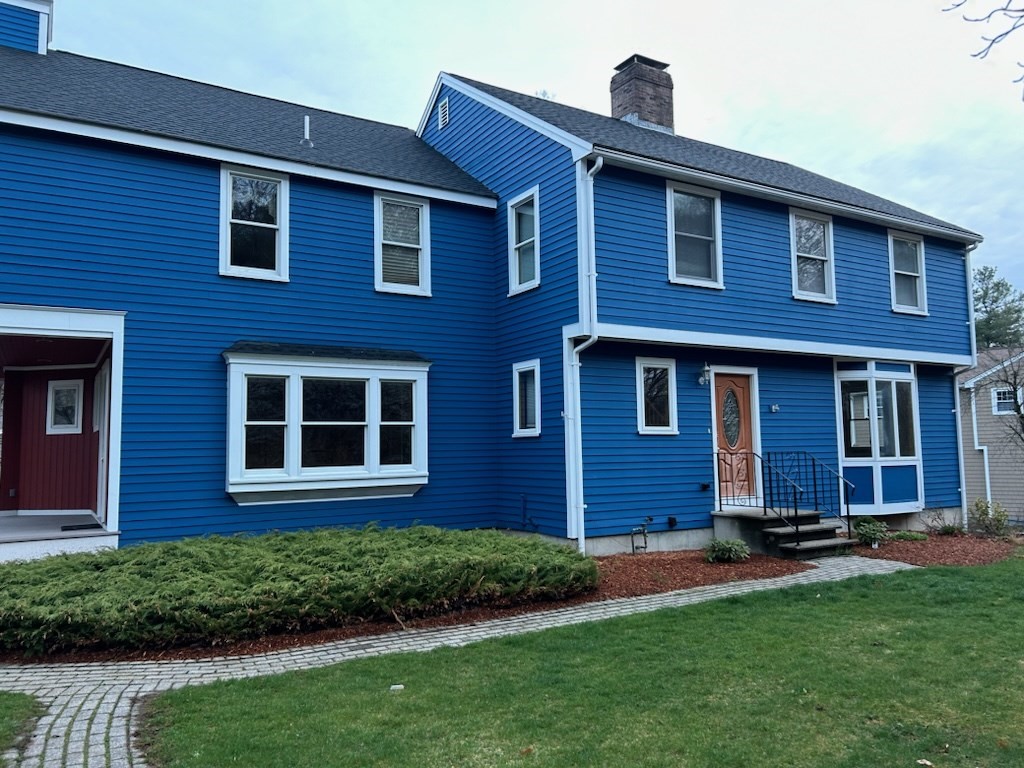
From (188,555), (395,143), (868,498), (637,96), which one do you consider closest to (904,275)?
(868,498)

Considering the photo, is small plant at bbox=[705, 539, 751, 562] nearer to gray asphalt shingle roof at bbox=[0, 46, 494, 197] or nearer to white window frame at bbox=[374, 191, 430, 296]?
white window frame at bbox=[374, 191, 430, 296]

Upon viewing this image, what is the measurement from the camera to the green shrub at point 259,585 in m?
6.35

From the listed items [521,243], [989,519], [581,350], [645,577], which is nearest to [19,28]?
[521,243]

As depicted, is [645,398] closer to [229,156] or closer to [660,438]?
[660,438]

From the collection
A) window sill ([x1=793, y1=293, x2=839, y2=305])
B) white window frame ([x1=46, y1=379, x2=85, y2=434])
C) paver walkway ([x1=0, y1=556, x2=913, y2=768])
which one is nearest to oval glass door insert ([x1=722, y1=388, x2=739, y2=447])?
window sill ([x1=793, y1=293, x2=839, y2=305])

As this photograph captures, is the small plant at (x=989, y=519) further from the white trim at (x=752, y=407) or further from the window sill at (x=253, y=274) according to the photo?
the window sill at (x=253, y=274)

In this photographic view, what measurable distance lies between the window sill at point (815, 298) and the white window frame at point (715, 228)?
5.99ft

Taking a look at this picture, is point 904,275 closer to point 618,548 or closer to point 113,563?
point 618,548

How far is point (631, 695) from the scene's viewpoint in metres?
5.12

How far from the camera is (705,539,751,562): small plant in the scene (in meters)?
10.6

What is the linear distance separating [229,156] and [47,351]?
4.27 metres

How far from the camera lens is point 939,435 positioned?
50.9 ft

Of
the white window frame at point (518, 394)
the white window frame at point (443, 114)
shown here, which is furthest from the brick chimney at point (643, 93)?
the white window frame at point (518, 394)

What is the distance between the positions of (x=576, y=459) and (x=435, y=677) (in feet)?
18.3
